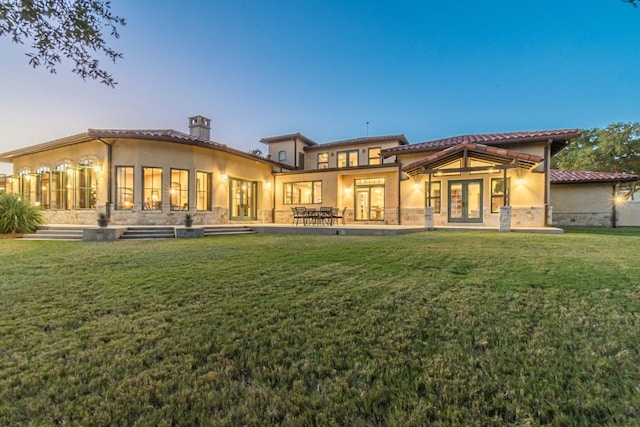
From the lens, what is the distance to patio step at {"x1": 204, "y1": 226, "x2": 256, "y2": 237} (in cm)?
1091

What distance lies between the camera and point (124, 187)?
39.1 ft

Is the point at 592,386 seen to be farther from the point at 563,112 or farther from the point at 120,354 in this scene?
the point at 563,112

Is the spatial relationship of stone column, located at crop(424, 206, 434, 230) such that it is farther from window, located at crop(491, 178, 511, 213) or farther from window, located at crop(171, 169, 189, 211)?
window, located at crop(171, 169, 189, 211)

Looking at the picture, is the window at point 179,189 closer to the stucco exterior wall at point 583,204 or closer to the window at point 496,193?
the window at point 496,193

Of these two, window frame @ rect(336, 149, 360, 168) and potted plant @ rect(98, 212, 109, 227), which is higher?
window frame @ rect(336, 149, 360, 168)

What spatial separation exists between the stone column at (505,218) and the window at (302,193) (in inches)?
326

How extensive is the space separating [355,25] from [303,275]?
15741 millimetres

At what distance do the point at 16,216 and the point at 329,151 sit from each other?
47.6 ft

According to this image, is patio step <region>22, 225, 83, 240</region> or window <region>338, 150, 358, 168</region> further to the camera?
window <region>338, 150, 358, 168</region>

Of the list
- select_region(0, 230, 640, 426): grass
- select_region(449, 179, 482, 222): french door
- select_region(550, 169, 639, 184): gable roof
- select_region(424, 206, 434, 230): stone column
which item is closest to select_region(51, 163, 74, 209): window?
select_region(0, 230, 640, 426): grass

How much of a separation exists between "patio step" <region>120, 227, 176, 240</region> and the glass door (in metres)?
4.03

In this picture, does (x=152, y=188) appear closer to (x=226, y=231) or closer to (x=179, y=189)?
(x=179, y=189)

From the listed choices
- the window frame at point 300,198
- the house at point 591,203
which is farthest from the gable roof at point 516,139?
the window frame at point 300,198

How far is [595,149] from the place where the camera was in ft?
69.8
